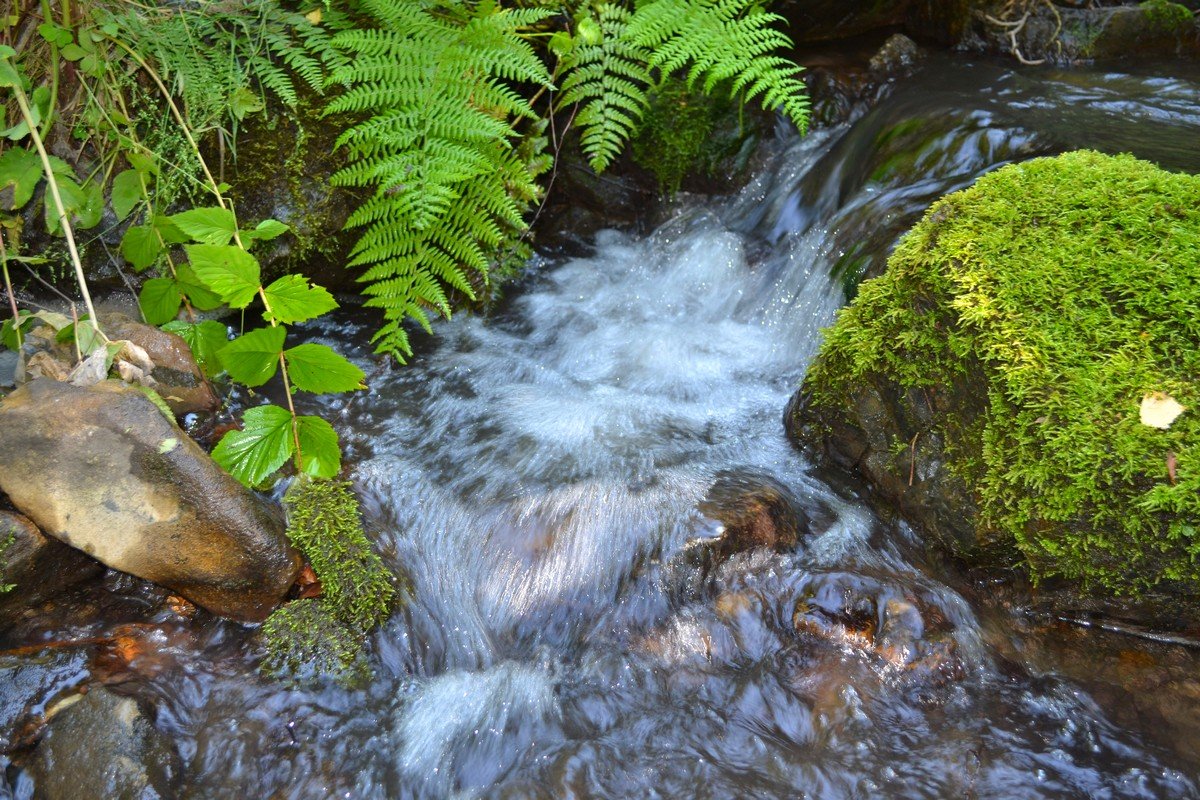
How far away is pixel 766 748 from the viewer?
2381 mm

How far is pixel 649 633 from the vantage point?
2.71m

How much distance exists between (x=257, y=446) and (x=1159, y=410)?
2.75 meters

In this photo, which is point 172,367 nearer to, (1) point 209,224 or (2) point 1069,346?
(1) point 209,224

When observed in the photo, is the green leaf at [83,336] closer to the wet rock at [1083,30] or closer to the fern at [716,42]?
the fern at [716,42]

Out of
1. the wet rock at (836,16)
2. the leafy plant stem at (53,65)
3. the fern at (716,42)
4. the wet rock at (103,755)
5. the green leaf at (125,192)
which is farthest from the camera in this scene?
the wet rock at (836,16)

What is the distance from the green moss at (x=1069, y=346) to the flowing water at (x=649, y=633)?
42cm

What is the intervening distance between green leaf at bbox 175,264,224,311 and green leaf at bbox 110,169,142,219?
415mm

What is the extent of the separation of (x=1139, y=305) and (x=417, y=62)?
322 centimetres

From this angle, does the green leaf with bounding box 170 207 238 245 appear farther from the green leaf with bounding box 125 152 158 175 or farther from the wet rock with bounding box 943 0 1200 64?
the wet rock with bounding box 943 0 1200 64

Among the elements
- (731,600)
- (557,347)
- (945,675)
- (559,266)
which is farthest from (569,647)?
(559,266)

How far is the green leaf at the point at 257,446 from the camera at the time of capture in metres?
2.67

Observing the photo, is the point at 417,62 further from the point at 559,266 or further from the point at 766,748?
the point at 766,748

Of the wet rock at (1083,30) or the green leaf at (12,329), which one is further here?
the wet rock at (1083,30)

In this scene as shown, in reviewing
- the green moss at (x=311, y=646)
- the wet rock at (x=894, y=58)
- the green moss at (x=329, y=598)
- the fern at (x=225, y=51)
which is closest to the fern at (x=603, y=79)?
the fern at (x=225, y=51)
